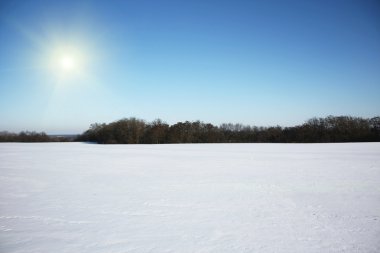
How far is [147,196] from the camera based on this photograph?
849cm

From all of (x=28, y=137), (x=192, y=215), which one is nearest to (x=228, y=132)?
(x=28, y=137)

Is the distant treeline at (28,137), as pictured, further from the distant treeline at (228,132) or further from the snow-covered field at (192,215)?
the snow-covered field at (192,215)

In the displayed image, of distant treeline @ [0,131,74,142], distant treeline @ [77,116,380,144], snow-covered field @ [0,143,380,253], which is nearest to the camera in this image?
snow-covered field @ [0,143,380,253]

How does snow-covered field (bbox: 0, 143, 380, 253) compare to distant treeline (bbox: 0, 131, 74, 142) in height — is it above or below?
below

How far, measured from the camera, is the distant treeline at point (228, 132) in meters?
59.5

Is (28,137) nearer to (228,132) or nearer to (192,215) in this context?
(228,132)

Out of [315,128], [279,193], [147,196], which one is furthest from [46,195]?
[315,128]

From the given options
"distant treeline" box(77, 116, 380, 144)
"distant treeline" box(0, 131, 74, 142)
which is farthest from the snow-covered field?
"distant treeline" box(0, 131, 74, 142)

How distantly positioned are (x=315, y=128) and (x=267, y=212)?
63.6 m

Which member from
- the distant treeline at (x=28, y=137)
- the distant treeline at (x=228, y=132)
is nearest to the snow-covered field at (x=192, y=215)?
the distant treeline at (x=228, y=132)

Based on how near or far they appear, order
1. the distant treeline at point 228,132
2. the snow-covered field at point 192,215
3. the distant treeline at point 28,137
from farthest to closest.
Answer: the distant treeline at point 28,137 < the distant treeline at point 228,132 < the snow-covered field at point 192,215

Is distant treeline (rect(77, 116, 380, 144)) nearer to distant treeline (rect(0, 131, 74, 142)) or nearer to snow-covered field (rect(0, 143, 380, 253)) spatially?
distant treeline (rect(0, 131, 74, 142))

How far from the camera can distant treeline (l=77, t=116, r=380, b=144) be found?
195 feet

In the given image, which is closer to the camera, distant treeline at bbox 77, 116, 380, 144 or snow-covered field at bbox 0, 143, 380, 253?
snow-covered field at bbox 0, 143, 380, 253
